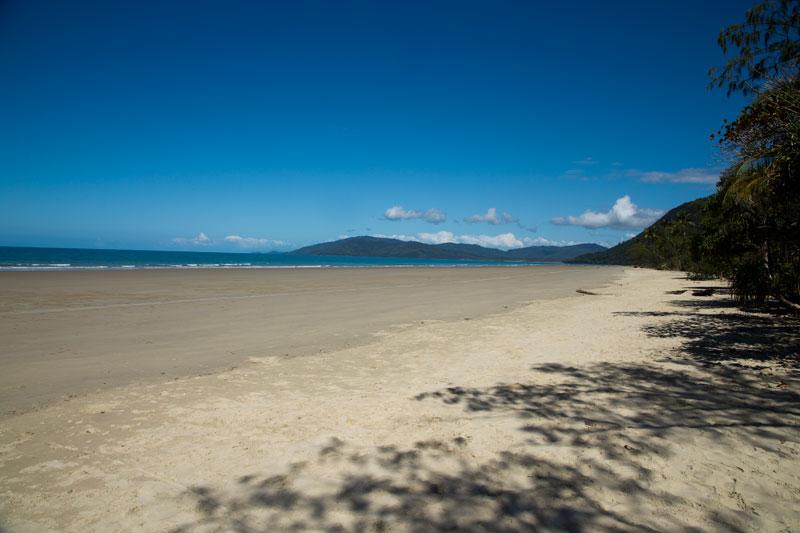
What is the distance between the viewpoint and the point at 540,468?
12.1ft

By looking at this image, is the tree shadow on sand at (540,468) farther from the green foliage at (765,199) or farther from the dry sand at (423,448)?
the green foliage at (765,199)

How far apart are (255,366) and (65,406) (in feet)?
8.79

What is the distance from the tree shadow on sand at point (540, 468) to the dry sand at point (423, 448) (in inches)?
0.7

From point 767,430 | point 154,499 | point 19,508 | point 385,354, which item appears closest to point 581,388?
point 767,430

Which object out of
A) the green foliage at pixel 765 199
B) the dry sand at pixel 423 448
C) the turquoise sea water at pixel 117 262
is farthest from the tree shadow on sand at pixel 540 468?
the turquoise sea water at pixel 117 262

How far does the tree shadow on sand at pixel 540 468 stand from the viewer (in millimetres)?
2988

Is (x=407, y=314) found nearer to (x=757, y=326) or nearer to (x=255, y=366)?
(x=255, y=366)

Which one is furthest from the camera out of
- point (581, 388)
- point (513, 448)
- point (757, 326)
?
point (757, 326)

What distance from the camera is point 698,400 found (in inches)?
209

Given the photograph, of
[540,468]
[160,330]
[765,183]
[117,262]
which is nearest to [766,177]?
[765,183]

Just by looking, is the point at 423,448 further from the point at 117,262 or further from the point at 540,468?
the point at 117,262

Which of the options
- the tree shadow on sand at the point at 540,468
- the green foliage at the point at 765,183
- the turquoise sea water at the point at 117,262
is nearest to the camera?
the tree shadow on sand at the point at 540,468

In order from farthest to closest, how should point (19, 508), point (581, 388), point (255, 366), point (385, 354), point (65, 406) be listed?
1. point (385, 354)
2. point (255, 366)
3. point (581, 388)
4. point (65, 406)
5. point (19, 508)

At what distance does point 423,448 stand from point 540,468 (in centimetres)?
110
